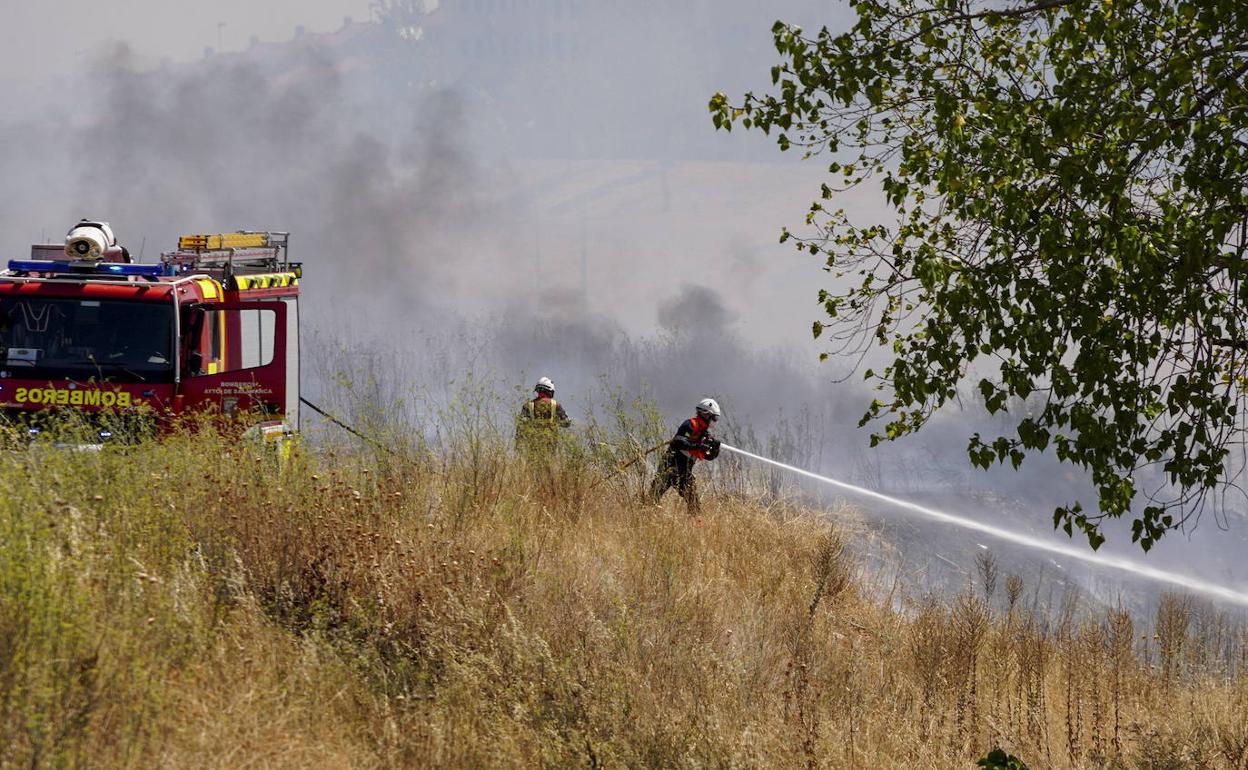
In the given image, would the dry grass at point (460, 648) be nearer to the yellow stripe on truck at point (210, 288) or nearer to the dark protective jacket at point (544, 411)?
the yellow stripe on truck at point (210, 288)

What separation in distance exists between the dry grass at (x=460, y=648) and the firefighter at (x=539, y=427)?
100 cm

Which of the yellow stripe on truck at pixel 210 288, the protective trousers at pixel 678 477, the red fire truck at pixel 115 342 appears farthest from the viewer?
the protective trousers at pixel 678 477

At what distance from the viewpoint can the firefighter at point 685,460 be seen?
1127cm

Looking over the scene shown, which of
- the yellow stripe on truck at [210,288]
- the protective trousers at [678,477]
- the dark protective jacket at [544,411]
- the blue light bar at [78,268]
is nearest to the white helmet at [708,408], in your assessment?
the protective trousers at [678,477]

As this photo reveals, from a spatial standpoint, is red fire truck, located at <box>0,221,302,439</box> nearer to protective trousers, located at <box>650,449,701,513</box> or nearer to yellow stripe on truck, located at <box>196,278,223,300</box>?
yellow stripe on truck, located at <box>196,278,223,300</box>

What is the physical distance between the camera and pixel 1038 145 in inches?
210

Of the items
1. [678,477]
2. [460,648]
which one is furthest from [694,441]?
[460,648]

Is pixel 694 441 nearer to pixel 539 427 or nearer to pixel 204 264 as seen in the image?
pixel 539 427

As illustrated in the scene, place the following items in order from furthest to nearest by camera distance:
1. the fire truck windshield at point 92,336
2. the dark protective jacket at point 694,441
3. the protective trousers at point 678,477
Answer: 1. the dark protective jacket at point 694,441
2. the protective trousers at point 678,477
3. the fire truck windshield at point 92,336

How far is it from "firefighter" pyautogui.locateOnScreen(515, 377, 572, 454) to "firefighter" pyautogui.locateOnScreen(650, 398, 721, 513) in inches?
39.1

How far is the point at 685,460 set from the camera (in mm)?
11391

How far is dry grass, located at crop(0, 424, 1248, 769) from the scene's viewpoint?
4359mm

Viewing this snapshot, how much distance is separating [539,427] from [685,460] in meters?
1.47

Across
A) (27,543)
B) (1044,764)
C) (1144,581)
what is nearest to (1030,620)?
(1044,764)
